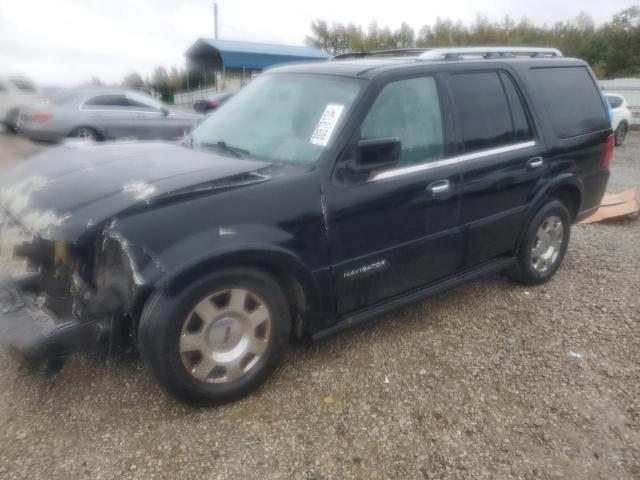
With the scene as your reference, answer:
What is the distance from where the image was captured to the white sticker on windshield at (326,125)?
9.19 feet

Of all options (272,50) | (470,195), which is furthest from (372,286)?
(272,50)

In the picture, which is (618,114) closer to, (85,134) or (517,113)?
(517,113)

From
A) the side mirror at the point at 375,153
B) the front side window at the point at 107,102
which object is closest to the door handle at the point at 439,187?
the side mirror at the point at 375,153

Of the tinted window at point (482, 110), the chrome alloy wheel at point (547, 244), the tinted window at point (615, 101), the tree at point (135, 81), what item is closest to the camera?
the tinted window at point (482, 110)

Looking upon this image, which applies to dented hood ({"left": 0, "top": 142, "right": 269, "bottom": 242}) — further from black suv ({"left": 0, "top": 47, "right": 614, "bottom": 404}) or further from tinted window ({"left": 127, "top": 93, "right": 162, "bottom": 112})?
tinted window ({"left": 127, "top": 93, "right": 162, "bottom": 112})

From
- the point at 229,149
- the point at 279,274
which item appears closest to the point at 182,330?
the point at 279,274

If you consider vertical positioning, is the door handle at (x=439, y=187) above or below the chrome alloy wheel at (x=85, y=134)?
above

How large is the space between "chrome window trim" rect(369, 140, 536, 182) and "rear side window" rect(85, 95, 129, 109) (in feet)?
30.2

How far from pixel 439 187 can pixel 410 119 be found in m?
0.46

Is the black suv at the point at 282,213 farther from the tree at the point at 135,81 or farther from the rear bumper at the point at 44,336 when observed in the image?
the tree at the point at 135,81

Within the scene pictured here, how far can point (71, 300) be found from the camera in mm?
2500

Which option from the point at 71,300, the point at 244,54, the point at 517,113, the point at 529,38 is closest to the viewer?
the point at 71,300

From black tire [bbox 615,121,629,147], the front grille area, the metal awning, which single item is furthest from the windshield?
the metal awning

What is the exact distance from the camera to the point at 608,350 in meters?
3.28
